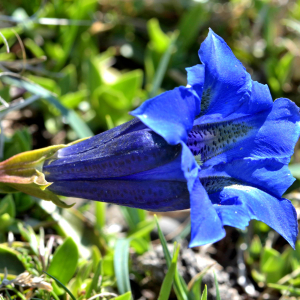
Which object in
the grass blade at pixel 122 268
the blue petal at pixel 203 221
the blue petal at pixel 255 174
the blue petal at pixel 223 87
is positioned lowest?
Answer: the grass blade at pixel 122 268

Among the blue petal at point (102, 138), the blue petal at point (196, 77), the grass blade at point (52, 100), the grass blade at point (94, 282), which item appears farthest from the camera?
the grass blade at point (52, 100)

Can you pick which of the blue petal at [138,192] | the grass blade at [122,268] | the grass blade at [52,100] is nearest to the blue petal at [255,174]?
the blue petal at [138,192]

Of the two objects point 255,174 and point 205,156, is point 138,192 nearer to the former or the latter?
point 205,156

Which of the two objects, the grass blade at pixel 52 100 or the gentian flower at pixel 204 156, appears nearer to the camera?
the gentian flower at pixel 204 156

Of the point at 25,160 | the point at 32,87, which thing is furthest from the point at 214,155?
the point at 32,87

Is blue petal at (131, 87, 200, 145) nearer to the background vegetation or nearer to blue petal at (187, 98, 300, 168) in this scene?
blue petal at (187, 98, 300, 168)

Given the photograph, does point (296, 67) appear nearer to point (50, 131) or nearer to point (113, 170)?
point (50, 131)

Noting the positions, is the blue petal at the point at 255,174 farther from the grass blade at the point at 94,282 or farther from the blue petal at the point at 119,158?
the grass blade at the point at 94,282

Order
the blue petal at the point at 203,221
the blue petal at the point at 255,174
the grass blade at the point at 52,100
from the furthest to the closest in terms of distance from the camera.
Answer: the grass blade at the point at 52,100 → the blue petal at the point at 255,174 → the blue petal at the point at 203,221
